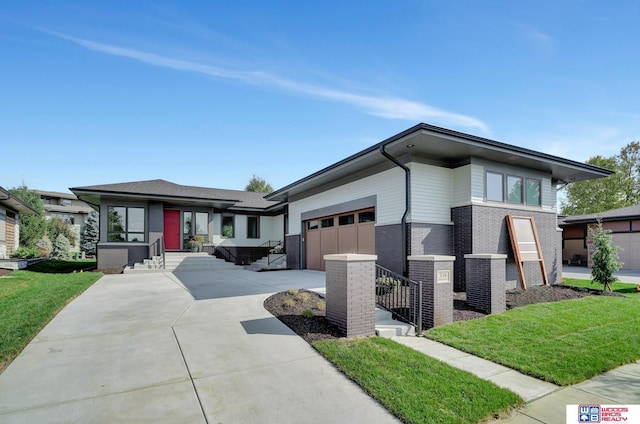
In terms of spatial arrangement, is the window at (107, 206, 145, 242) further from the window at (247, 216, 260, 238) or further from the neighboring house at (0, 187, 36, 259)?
the window at (247, 216, 260, 238)

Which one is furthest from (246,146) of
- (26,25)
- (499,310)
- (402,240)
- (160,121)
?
(499,310)

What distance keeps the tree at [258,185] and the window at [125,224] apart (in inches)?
1146

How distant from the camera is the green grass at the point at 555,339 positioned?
4.21 meters

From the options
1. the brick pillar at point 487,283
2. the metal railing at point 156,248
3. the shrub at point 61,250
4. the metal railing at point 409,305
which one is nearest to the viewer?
the metal railing at point 409,305

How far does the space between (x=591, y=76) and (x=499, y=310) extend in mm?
7784

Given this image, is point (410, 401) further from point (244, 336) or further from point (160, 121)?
point (160, 121)

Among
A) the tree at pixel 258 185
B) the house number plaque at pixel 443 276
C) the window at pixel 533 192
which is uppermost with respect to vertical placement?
the tree at pixel 258 185

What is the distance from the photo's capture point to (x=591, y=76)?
952 cm

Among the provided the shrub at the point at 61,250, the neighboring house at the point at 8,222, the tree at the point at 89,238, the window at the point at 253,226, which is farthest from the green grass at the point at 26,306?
the tree at the point at 89,238

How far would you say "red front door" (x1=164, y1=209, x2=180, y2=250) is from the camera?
18359 mm

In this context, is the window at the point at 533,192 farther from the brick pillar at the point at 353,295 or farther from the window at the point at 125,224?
the window at the point at 125,224

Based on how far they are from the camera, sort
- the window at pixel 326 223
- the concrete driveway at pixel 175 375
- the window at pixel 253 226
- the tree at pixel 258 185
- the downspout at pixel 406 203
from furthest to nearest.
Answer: the tree at pixel 258 185 < the window at pixel 253 226 < the window at pixel 326 223 < the downspout at pixel 406 203 < the concrete driveway at pixel 175 375

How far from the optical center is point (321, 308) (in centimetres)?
655

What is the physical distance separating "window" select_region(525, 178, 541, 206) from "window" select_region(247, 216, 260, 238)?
614 inches
